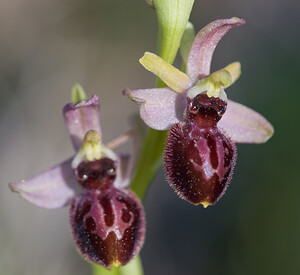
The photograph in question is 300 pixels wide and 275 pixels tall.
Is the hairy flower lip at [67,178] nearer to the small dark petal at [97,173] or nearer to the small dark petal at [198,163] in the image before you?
the small dark petal at [97,173]

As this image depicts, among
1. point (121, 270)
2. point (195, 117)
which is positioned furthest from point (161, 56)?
point (121, 270)

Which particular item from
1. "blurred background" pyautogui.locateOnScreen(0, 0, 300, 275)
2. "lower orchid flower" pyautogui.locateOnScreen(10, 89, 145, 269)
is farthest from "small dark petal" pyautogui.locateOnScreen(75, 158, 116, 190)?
"blurred background" pyautogui.locateOnScreen(0, 0, 300, 275)

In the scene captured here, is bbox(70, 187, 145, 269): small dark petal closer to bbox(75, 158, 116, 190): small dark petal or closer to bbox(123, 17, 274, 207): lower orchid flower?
bbox(75, 158, 116, 190): small dark petal

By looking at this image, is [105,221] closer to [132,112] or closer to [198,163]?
[198,163]

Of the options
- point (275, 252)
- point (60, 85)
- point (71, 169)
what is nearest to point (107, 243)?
point (71, 169)

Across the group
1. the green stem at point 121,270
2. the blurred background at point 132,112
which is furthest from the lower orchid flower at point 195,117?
the blurred background at point 132,112

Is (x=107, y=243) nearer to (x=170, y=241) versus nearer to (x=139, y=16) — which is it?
(x=170, y=241)
